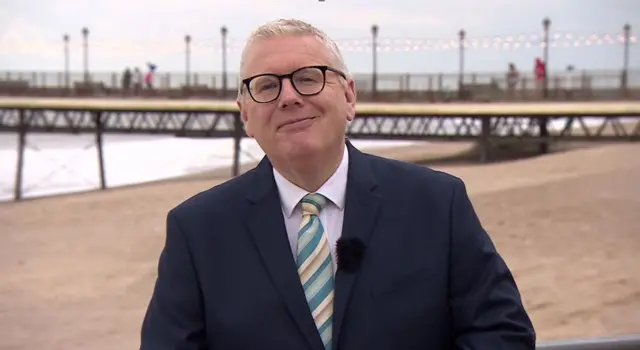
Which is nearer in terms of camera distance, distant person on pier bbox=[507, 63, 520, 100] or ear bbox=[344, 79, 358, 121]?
ear bbox=[344, 79, 358, 121]

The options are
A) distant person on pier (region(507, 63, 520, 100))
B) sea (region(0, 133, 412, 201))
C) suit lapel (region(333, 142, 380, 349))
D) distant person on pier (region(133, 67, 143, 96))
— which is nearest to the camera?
suit lapel (region(333, 142, 380, 349))

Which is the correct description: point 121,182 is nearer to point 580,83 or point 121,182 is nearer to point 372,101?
point 372,101

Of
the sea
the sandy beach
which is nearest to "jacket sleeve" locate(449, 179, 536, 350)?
the sandy beach

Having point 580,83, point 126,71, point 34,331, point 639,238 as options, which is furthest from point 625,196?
→ point 126,71

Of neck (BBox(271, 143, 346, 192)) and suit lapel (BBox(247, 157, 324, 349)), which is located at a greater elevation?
neck (BBox(271, 143, 346, 192))

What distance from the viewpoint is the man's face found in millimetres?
1324

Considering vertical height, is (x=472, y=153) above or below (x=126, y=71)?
below

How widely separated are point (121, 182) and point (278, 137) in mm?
18889

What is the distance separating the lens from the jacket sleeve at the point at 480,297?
53.0 inches

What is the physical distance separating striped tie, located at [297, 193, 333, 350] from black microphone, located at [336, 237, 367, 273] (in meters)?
0.04

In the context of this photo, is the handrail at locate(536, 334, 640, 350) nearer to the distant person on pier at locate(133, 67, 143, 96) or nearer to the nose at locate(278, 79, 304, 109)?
the nose at locate(278, 79, 304, 109)

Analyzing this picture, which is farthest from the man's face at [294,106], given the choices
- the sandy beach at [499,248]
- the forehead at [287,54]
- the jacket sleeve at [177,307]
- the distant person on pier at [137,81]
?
the distant person on pier at [137,81]

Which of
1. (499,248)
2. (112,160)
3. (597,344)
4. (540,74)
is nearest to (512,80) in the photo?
(540,74)

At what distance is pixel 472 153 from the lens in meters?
20.6
